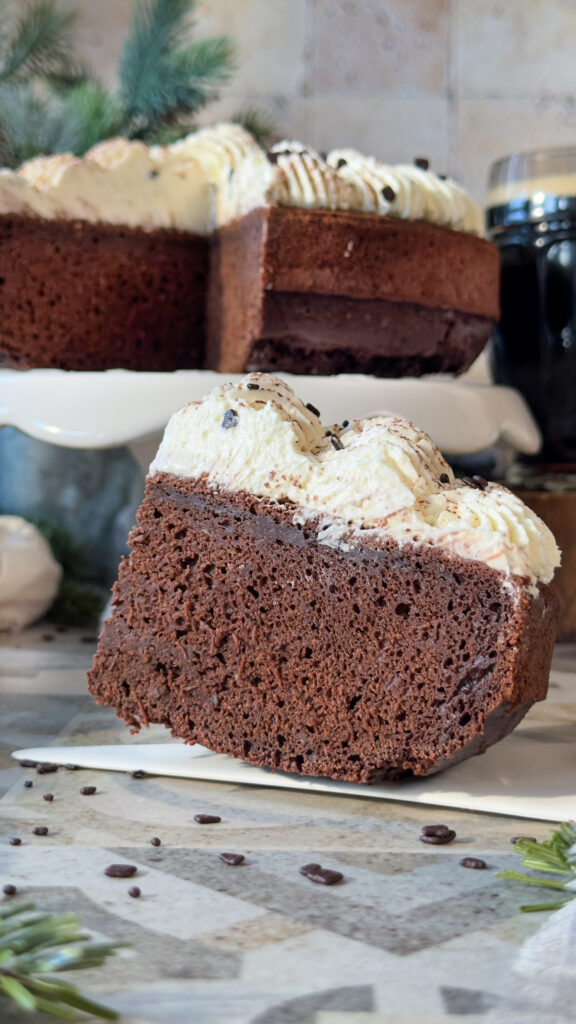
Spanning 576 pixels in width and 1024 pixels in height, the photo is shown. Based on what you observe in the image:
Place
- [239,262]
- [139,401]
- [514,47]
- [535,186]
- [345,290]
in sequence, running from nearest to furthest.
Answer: [139,401]
[345,290]
[239,262]
[535,186]
[514,47]

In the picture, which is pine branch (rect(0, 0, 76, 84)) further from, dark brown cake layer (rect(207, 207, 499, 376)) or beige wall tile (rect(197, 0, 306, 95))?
dark brown cake layer (rect(207, 207, 499, 376))

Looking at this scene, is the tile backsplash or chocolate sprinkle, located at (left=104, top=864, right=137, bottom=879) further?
the tile backsplash

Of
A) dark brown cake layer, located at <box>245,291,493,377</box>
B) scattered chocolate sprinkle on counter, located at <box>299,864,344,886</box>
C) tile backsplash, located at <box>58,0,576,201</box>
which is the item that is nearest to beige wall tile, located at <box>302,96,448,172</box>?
tile backsplash, located at <box>58,0,576,201</box>

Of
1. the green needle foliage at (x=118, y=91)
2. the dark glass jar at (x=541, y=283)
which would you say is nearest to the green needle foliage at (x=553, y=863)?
the dark glass jar at (x=541, y=283)

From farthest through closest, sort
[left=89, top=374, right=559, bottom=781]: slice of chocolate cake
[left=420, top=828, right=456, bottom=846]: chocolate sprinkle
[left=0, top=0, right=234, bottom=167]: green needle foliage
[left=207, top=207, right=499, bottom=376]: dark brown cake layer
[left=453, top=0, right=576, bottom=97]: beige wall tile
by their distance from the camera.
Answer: [left=453, top=0, right=576, bottom=97]: beige wall tile < [left=0, top=0, right=234, bottom=167]: green needle foliage < [left=207, top=207, right=499, bottom=376]: dark brown cake layer < [left=89, top=374, right=559, bottom=781]: slice of chocolate cake < [left=420, top=828, right=456, bottom=846]: chocolate sprinkle

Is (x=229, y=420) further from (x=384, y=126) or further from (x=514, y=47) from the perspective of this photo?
(x=514, y=47)

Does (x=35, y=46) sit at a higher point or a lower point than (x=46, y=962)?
higher

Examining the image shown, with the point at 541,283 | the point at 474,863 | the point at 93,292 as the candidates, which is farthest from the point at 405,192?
the point at 474,863
